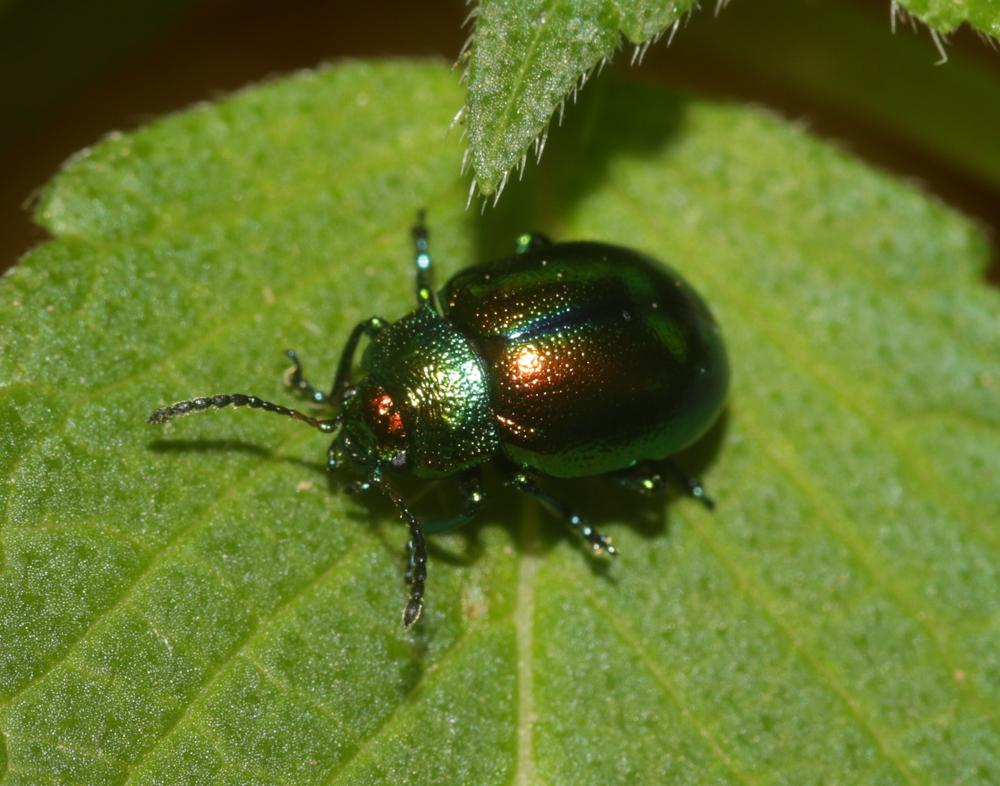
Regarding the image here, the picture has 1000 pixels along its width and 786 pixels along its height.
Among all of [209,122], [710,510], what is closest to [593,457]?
[710,510]

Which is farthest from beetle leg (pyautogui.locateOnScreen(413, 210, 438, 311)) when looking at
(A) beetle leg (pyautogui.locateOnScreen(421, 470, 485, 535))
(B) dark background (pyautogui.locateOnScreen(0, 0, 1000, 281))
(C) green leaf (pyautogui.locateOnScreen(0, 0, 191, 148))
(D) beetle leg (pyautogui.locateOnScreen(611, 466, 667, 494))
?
(C) green leaf (pyautogui.locateOnScreen(0, 0, 191, 148))

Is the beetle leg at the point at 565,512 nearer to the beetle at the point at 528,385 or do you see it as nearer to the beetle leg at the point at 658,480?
the beetle at the point at 528,385

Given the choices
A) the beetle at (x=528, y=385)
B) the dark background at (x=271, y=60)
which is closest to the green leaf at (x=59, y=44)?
the dark background at (x=271, y=60)

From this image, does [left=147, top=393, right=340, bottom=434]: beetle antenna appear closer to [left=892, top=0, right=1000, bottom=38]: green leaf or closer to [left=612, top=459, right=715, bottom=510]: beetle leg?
[left=612, top=459, right=715, bottom=510]: beetle leg

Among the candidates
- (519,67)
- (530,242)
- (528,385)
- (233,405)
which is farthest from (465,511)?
(519,67)

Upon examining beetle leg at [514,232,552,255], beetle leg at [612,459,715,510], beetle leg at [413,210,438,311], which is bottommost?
beetle leg at [612,459,715,510]

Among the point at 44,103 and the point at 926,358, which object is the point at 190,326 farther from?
the point at 926,358
